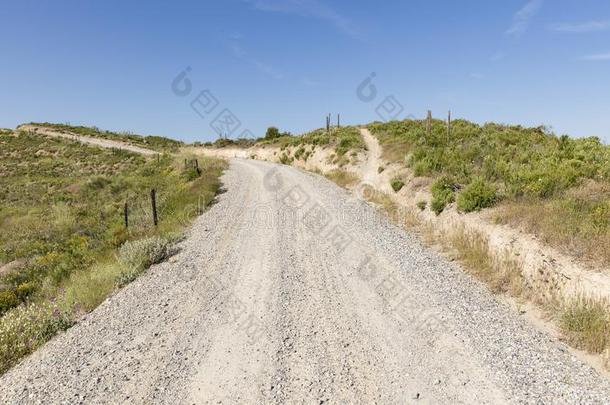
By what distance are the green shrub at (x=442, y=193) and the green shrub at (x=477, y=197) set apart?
3.29 feet

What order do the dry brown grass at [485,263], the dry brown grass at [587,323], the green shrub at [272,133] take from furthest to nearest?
the green shrub at [272,133], the dry brown grass at [485,263], the dry brown grass at [587,323]

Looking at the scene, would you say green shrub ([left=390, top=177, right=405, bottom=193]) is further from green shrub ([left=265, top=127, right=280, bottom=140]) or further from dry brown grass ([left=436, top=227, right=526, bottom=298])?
green shrub ([left=265, top=127, right=280, bottom=140])

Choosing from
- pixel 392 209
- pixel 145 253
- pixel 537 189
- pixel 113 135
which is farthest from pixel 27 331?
pixel 113 135

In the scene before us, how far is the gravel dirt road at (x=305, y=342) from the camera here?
5.50 meters

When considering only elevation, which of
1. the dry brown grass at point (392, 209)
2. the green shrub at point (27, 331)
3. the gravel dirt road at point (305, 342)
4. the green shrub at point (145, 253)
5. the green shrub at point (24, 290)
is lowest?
the green shrub at point (24, 290)

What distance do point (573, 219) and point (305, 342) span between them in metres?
7.46

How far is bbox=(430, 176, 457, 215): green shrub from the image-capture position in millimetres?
14312

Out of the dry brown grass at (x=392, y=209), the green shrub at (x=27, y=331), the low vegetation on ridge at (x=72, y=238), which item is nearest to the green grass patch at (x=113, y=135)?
the low vegetation on ridge at (x=72, y=238)

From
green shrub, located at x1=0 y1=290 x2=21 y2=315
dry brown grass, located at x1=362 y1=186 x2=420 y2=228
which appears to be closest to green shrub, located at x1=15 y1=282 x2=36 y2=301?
green shrub, located at x1=0 y1=290 x2=21 y2=315

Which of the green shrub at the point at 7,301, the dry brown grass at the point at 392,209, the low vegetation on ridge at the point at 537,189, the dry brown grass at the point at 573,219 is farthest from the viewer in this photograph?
the dry brown grass at the point at 392,209

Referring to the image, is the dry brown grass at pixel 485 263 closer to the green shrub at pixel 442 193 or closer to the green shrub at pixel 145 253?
the green shrub at pixel 442 193

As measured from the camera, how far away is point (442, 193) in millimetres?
14641

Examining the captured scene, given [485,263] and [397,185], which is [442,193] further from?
[485,263]

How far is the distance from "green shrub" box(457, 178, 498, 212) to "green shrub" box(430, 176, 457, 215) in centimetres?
100
